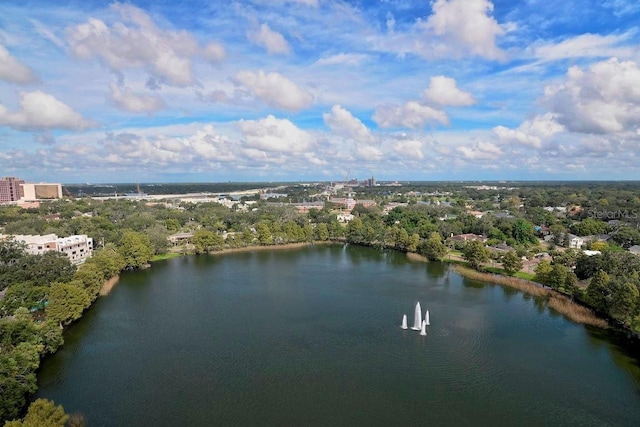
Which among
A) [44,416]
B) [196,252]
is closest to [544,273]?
[44,416]

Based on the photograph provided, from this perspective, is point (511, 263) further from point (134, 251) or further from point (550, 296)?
point (134, 251)

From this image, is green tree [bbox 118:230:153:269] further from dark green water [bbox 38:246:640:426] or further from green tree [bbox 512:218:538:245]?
green tree [bbox 512:218:538:245]

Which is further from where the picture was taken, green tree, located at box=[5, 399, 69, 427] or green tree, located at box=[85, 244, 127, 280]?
green tree, located at box=[85, 244, 127, 280]

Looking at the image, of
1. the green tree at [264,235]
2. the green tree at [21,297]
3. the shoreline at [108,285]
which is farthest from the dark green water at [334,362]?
the green tree at [264,235]

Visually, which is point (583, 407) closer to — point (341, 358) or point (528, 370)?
point (528, 370)

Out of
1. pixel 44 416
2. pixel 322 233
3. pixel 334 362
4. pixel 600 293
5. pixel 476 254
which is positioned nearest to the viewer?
pixel 44 416

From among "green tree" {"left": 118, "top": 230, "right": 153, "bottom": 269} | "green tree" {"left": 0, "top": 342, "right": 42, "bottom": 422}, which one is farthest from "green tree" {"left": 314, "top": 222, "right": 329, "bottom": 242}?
"green tree" {"left": 0, "top": 342, "right": 42, "bottom": 422}

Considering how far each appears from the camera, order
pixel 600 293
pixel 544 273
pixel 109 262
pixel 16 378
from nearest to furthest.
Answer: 1. pixel 16 378
2. pixel 600 293
3. pixel 544 273
4. pixel 109 262
